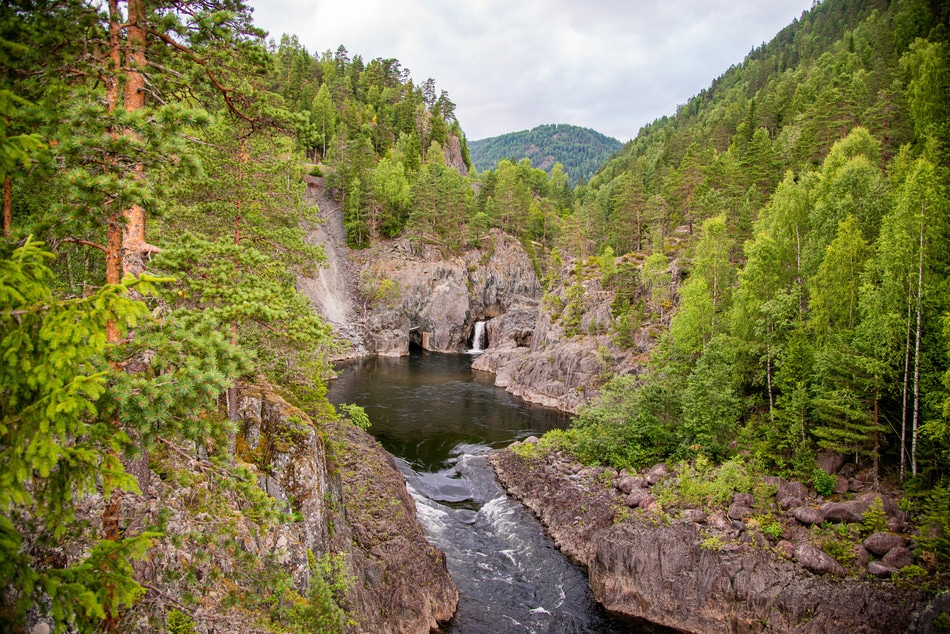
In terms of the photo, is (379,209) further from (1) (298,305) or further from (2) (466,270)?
(1) (298,305)

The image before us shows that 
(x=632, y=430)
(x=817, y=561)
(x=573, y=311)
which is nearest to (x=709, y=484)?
(x=817, y=561)

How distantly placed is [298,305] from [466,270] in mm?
65502

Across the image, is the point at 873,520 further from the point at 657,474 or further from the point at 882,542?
the point at 657,474

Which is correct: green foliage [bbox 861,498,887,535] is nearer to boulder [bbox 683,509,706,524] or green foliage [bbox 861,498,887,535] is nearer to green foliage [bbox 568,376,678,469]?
boulder [bbox 683,509,706,524]

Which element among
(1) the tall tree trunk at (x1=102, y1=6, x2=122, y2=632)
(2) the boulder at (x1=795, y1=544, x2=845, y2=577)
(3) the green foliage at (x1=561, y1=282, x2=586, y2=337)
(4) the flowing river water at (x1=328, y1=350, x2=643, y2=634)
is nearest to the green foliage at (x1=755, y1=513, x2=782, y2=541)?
(2) the boulder at (x1=795, y1=544, x2=845, y2=577)

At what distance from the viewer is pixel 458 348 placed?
79750mm

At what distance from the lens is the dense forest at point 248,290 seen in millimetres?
5109

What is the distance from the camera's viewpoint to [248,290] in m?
12.5

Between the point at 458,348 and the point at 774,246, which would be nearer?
the point at 774,246

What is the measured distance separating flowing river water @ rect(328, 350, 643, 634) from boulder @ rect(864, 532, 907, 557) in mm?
9392

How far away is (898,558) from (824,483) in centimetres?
456

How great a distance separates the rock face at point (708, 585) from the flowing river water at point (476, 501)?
121 cm

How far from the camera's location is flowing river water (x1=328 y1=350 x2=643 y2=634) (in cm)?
1961

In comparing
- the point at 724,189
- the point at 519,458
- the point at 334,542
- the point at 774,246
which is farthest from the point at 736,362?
the point at 724,189
